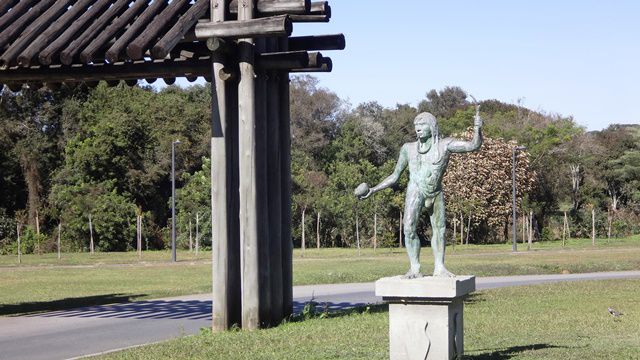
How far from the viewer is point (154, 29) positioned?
48.7 ft

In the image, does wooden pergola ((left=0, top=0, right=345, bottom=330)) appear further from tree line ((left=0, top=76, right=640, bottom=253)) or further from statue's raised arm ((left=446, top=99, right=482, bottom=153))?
tree line ((left=0, top=76, right=640, bottom=253))

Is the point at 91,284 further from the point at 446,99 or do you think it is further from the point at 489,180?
the point at 446,99

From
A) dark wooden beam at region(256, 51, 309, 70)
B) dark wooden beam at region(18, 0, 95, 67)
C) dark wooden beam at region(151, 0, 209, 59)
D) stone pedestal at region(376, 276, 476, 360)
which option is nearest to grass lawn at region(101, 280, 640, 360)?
stone pedestal at region(376, 276, 476, 360)

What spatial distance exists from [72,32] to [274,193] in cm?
406

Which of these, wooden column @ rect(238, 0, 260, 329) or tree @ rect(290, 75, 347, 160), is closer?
wooden column @ rect(238, 0, 260, 329)

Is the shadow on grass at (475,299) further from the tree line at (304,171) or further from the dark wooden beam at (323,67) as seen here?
the tree line at (304,171)

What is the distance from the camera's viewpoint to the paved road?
14375 millimetres

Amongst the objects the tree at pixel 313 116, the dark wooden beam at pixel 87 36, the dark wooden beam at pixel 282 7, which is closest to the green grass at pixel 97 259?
the tree at pixel 313 116

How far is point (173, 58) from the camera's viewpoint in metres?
16.6

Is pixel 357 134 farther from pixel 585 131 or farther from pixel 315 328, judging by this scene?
pixel 315 328

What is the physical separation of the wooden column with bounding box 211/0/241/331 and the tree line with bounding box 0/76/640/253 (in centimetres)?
3382

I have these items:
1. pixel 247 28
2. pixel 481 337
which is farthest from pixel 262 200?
pixel 481 337

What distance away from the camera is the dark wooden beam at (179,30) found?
47.1 ft

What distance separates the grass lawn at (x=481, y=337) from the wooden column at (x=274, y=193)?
1.69 feet
